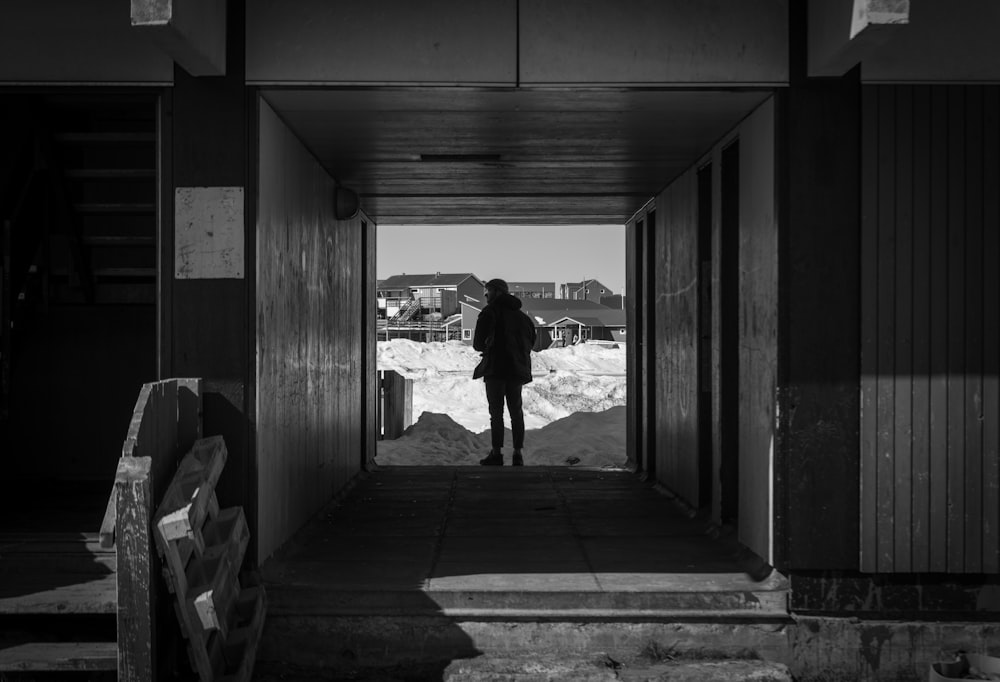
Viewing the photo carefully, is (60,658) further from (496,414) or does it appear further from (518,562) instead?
(496,414)

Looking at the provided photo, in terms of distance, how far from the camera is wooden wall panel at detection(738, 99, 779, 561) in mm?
5344

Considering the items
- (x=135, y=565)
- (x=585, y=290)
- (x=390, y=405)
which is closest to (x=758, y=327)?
(x=135, y=565)

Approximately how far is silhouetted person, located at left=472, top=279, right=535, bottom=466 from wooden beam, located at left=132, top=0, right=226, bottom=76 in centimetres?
631

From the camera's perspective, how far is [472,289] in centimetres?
9756

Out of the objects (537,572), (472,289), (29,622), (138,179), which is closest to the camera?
(29,622)

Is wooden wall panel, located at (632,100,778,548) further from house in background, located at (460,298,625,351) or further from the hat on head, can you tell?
house in background, located at (460,298,625,351)

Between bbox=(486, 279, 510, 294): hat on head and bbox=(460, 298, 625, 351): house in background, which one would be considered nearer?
bbox=(486, 279, 510, 294): hat on head

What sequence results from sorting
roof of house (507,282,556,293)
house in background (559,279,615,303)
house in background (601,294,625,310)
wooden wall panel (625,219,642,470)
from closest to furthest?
wooden wall panel (625,219,642,470) → house in background (601,294,625,310) → house in background (559,279,615,303) → roof of house (507,282,556,293)

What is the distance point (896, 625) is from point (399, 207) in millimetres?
6645

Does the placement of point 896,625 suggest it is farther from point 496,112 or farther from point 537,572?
point 496,112

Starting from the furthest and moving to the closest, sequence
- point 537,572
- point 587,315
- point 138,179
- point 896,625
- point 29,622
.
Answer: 1. point 587,315
2. point 138,179
3. point 537,572
4. point 896,625
5. point 29,622

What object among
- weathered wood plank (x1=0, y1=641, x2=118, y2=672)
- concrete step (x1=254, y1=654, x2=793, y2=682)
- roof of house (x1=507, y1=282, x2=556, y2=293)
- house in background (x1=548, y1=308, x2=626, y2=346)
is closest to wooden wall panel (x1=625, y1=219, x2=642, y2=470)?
concrete step (x1=254, y1=654, x2=793, y2=682)

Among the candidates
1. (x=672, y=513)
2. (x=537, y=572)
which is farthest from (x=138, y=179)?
(x=672, y=513)

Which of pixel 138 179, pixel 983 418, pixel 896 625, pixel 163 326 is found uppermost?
pixel 138 179
